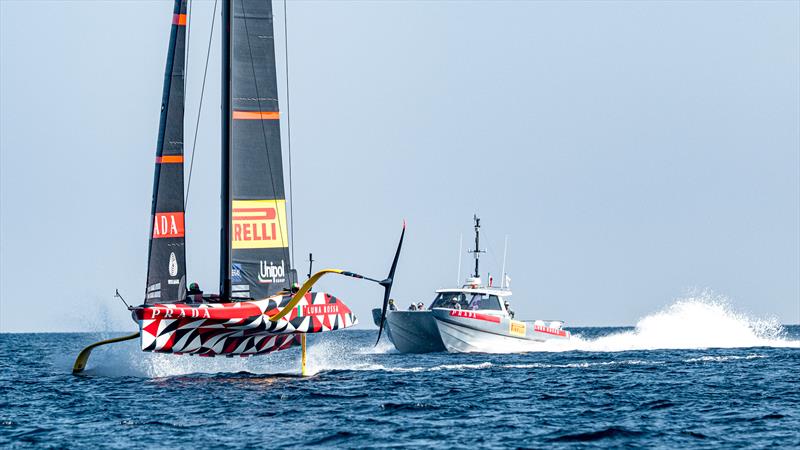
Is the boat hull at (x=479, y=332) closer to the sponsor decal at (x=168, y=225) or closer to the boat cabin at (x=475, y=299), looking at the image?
the boat cabin at (x=475, y=299)

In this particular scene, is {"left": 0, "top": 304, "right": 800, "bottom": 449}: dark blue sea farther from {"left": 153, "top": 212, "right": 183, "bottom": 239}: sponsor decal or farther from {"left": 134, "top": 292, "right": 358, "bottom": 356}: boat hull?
{"left": 153, "top": 212, "right": 183, "bottom": 239}: sponsor decal

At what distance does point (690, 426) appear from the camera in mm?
19234

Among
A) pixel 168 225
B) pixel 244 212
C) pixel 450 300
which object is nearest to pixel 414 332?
pixel 450 300

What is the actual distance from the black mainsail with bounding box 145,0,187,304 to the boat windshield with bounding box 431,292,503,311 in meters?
18.4

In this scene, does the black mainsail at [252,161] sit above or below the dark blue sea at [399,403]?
above

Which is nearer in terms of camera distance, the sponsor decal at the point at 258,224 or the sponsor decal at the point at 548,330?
the sponsor decal at the point at 258,224

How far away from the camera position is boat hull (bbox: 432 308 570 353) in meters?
41.7

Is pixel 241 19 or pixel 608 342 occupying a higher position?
pixel 241 19

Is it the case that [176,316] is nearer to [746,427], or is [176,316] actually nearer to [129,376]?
[129,376]

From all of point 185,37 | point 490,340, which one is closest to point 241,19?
point 185,37

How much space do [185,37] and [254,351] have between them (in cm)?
738

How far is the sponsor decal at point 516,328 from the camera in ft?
143

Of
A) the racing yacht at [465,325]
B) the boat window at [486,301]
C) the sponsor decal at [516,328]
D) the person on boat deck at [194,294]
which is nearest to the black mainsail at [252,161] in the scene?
the person on boat deck at [194,294]

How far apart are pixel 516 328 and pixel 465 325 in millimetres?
2870
